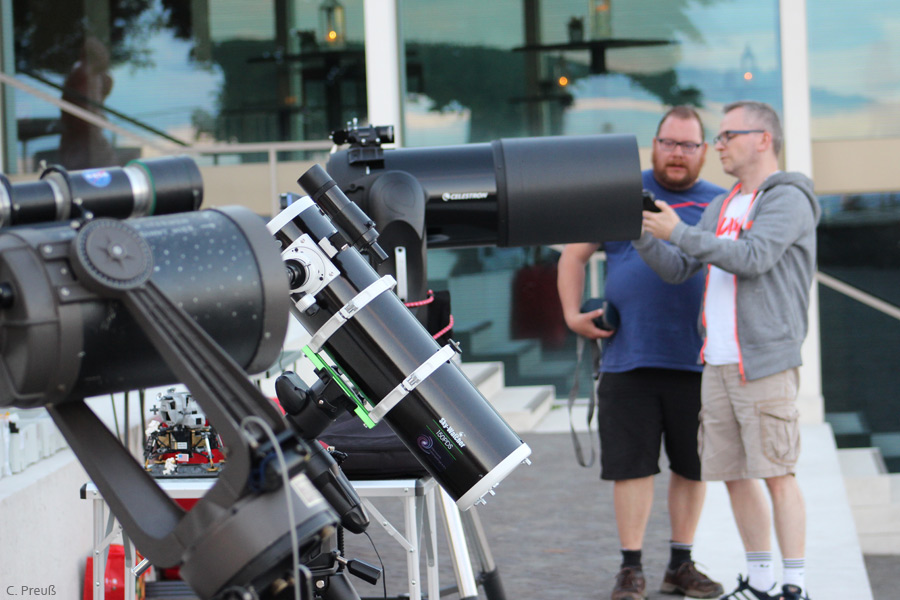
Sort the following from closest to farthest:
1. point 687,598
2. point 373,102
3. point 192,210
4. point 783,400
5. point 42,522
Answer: point 192,210, point 42,522, point 783,400, point 687,598, point 373,102

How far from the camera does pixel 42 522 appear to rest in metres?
3.02

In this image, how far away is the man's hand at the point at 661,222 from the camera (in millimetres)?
3256

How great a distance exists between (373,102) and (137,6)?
231 cm

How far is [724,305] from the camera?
3.38 metres

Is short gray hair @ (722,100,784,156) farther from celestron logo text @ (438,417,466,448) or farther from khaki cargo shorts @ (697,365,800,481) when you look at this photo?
celestron logo text @ (438,417,466,448)

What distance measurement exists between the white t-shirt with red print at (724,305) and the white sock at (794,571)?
2.24ft

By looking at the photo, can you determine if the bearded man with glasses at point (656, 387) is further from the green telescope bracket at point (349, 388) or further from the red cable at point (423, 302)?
the green telescope bracket at point (349, 388)

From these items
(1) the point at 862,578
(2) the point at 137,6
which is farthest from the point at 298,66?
(1) the point at 862,578

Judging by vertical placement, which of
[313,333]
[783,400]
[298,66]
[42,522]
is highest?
[298,66]

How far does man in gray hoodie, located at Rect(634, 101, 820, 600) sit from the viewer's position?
3205 millimetres

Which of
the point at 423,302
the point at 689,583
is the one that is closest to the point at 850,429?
the point at 689,583

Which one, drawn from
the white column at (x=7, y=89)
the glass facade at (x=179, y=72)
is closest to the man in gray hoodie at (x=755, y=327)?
the glass facade at (x=179, y=72)

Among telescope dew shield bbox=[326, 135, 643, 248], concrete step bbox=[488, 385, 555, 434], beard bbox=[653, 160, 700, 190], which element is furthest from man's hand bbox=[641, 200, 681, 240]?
Result: concrete step bbox=[488, 385, 555, 434]

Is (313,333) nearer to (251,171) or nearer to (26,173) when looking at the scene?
(251,171)
